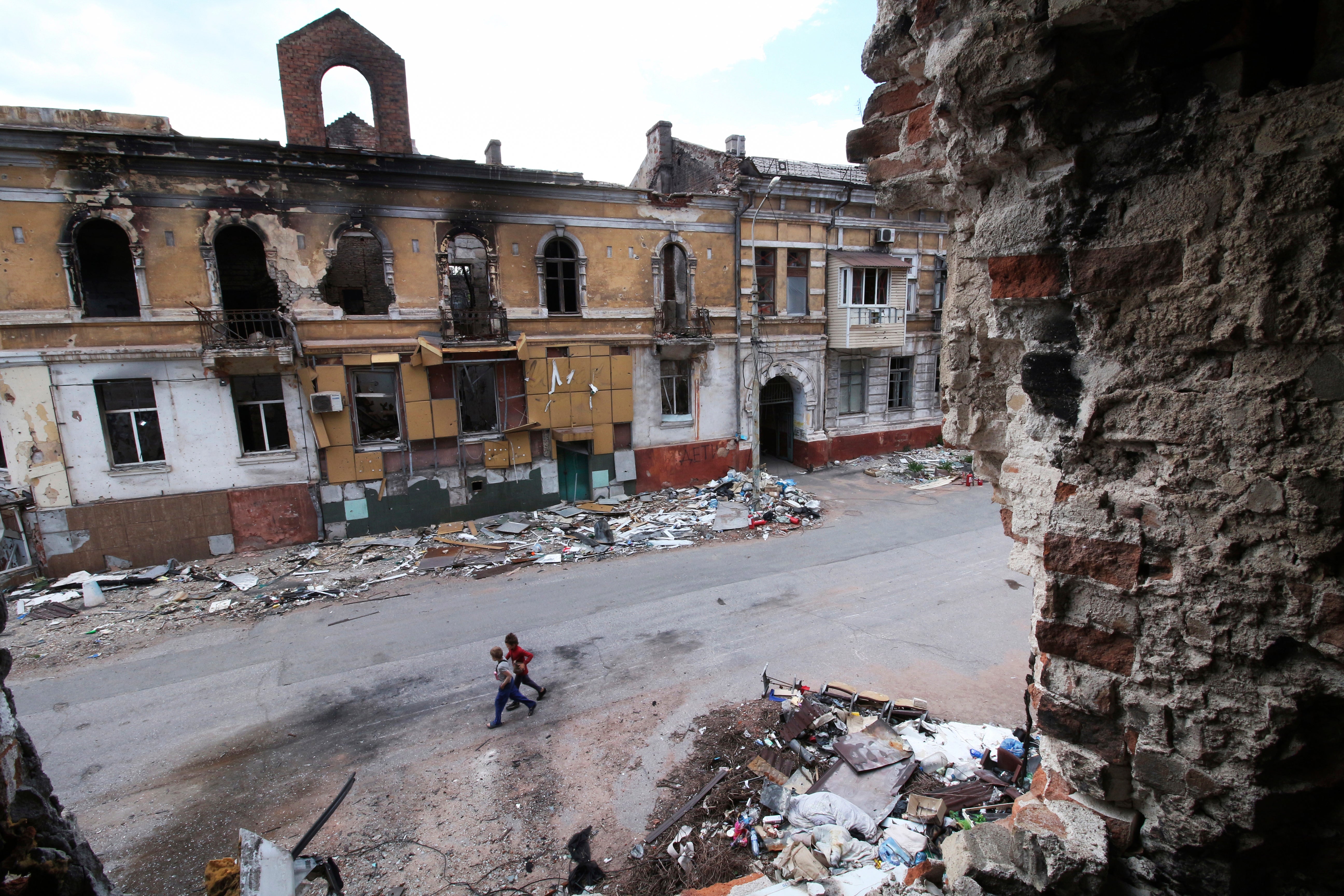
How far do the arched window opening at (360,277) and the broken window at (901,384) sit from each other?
1424 centimetres

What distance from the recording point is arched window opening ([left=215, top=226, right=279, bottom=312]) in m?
13.6

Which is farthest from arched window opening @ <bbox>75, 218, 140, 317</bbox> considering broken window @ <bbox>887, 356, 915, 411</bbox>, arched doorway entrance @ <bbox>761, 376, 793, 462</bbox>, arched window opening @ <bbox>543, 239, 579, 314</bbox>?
broken window @ <bbox>887, 356, 915, 411</bbox>

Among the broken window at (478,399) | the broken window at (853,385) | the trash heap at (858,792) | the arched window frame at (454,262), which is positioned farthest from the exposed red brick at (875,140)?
the broken window at (853,385)

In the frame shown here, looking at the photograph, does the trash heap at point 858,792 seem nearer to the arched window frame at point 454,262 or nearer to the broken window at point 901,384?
the arched window frame at point 454,262

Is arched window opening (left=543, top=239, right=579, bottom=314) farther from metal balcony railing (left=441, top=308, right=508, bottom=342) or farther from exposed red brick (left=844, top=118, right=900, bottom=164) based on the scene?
exposed red brick (left=844, top=118, right=900, bottom=164)

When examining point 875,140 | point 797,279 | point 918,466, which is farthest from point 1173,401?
point 918,466

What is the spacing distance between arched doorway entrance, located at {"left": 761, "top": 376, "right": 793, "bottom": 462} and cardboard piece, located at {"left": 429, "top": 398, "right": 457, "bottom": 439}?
339 inches

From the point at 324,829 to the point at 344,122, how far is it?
22914 mm

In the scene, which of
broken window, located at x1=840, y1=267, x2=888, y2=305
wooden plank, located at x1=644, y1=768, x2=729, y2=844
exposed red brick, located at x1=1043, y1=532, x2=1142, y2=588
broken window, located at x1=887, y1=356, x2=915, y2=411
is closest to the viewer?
exposed red brick, located at x1=1043, y1=532, x2=1142, y2=588

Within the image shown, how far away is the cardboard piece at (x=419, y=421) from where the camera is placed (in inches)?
495

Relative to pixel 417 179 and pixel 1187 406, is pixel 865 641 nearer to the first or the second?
pixel 1187 406

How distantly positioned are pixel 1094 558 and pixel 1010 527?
24.4 inches

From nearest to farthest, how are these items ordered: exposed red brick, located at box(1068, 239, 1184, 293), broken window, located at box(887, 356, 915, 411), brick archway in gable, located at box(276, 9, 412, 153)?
exposed red brick, located at box(1068, 239, 1184, 293) < brick archway in gable, located at box(276, 9, 412, 153) < broken window, located at box(887, 356, 915, 411)

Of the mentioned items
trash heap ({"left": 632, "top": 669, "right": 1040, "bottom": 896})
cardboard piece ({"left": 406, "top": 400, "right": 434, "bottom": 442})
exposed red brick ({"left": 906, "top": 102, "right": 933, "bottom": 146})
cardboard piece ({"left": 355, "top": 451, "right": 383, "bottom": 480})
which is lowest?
trash heap ({"left": 632, "top": 669, "right": 1040, "bottom": 896})
